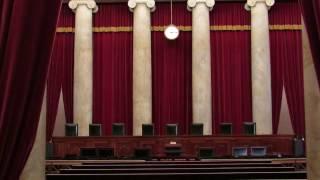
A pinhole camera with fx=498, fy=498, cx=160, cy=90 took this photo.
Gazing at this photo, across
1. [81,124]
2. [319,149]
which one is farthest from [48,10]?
[81,124]

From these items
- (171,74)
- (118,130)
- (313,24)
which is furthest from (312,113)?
(171,74)

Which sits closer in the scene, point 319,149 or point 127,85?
point 319,149

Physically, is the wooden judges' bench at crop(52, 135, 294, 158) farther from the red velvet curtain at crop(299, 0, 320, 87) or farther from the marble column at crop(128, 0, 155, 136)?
the red velvet curtain at crop(299, 0, 320, 87)

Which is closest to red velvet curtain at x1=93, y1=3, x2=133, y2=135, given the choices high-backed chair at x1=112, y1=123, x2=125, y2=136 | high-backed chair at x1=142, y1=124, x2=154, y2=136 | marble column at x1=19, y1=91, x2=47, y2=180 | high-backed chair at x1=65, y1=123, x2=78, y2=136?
high-backed chair at x1=112, y1=123, x2=125, y2=136

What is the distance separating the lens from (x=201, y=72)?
15258mm

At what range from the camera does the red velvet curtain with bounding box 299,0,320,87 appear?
3.49 metres

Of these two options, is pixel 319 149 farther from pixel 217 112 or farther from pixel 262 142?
pixel 217 112

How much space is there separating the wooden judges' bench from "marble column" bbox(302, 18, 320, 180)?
931 cm

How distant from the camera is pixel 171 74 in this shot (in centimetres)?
1595

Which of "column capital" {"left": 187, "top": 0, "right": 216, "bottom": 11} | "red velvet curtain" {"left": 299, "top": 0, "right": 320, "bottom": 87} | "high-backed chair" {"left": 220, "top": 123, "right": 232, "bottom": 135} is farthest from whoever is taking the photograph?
"column capital" {"left": 187, "top": 0, "right": 216, "bottom": 11}

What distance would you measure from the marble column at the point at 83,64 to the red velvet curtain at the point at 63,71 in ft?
1.47

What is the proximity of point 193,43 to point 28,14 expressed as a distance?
12166 mm

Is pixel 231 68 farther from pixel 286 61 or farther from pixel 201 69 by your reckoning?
pixel 286 61

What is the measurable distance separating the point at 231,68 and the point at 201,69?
1178 millimetres
